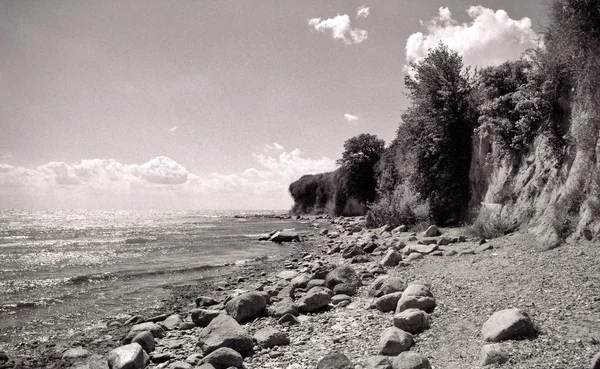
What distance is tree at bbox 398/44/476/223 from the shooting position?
54.2 ft

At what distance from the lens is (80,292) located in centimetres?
1245

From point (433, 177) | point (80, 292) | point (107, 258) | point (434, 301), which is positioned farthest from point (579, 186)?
point (107, 258)

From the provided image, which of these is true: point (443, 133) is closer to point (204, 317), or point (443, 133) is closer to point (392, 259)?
point (392, 259)

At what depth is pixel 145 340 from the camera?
22.4 feet

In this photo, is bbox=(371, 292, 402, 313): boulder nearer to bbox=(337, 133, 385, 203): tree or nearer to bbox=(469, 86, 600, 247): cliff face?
bbox=(469, 86, 600, 247): cliff face

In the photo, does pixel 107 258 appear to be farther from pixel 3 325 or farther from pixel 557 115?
pixel 557 115

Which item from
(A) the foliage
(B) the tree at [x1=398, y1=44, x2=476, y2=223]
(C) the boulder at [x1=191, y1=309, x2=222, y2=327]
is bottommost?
(C) the boulder at [x1=191, y1=309, x2=222, y2=327]

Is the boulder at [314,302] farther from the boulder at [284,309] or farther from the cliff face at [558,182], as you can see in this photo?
the cliff face at [558,182]

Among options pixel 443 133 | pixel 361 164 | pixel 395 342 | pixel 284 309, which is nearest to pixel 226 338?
pixel 284 309

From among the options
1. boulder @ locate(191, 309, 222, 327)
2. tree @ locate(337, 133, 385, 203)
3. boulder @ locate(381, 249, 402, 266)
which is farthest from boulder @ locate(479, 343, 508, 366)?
tree @ locate(337, 133, 385, 203)

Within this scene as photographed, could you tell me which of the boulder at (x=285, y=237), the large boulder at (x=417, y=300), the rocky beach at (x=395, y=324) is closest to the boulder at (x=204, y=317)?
the rocky beach at (x=395, y=324)

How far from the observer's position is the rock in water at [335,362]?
464 centimetres

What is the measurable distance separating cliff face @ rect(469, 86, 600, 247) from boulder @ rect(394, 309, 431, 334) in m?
4.55

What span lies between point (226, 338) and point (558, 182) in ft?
32.1
